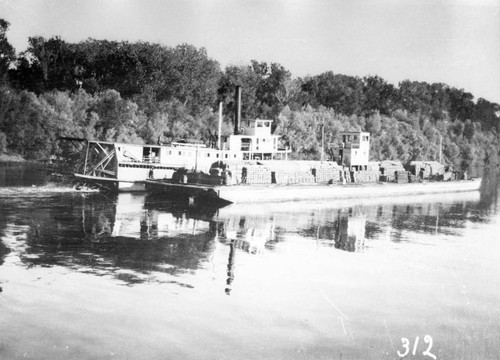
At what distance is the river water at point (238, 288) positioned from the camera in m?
10.7

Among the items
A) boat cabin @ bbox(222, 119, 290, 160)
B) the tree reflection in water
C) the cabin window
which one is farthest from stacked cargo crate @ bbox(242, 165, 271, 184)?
the cabin window

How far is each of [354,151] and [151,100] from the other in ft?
63.7

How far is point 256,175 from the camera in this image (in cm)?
3619

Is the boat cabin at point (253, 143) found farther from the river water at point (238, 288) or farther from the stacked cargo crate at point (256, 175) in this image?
the river water at point (238, 288)

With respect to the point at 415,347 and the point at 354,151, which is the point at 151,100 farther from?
the point at 415,347

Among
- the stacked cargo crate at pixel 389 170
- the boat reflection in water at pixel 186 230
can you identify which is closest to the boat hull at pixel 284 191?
the boat reflection in water at pixel 186 230

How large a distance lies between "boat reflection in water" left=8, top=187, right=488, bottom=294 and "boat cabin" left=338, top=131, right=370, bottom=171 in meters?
9.58

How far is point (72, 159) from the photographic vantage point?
46719mm

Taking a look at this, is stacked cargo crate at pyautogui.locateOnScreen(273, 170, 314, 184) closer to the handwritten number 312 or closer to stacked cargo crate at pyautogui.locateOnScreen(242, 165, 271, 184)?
stacked cargo crate at pyautogui.locateOnScreen(242, 165, 271, 184)

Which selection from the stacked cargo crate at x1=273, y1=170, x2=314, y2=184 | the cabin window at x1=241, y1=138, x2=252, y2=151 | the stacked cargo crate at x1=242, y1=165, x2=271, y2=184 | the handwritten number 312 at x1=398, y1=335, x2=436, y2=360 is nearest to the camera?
the handwritten number 312 at x1=398, y1=335, x2=436, y2=360

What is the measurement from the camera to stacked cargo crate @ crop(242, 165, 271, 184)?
35.5m

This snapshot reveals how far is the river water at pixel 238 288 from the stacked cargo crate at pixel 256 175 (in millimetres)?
9037

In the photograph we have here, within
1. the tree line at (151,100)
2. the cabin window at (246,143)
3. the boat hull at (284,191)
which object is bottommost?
the boat hull at (284,191)

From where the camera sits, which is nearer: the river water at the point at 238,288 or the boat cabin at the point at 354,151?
→ the river water at the point at 238,288
